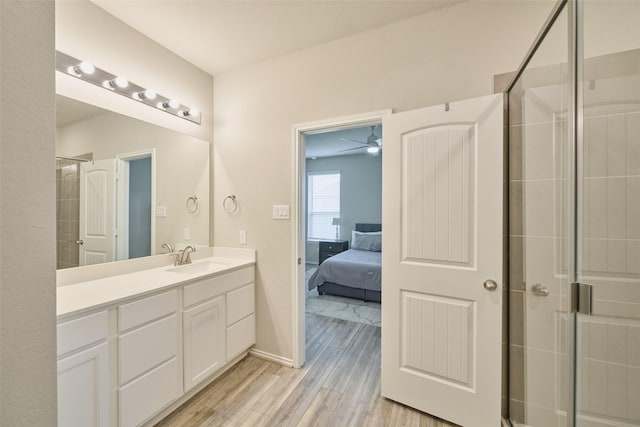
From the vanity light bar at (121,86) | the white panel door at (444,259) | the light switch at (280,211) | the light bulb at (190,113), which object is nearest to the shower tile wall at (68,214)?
the vanity light bar at (121,86)

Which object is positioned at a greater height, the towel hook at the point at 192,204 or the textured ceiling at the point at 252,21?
the textured ceiling at the point at 252,21

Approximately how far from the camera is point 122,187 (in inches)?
74.4

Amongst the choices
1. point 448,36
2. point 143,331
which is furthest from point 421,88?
point 143,331

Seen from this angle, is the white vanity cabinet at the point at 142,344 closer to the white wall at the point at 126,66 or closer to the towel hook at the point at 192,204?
the towel hook at the point at 192,204

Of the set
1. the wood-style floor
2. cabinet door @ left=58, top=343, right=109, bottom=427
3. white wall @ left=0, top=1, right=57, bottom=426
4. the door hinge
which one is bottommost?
the wood-style floor

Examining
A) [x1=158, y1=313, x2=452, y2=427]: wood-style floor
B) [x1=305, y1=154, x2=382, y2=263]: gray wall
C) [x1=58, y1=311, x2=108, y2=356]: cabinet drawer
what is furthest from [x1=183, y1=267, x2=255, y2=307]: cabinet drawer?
[x1=305, y1=154, x2=382, y2=263]: gray wall

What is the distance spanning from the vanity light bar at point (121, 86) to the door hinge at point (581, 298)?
2.80 metres

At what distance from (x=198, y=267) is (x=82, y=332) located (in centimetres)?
107

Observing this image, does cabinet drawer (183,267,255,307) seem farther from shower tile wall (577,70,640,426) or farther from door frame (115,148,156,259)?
shower tile wall (577,70,640,426)

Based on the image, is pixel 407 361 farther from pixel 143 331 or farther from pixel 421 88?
pixel 421 88

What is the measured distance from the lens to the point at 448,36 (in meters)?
1.70

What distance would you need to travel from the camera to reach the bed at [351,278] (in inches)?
140

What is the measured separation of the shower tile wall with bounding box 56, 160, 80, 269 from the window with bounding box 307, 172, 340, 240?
494 cm

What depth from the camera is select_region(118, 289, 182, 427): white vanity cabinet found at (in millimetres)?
1385
